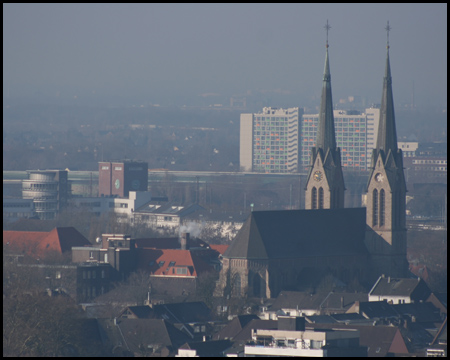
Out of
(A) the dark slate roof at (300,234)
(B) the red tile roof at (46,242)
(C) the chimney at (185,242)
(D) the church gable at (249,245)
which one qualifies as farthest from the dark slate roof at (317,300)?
(B) the red tile roof at (46,242)

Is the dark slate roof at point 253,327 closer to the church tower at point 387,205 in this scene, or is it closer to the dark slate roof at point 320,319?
the dark slate roof at point 320,319

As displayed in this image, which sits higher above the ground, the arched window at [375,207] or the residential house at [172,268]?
the arched window at [375,207]

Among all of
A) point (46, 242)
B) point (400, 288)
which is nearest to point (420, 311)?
point (400, 288)

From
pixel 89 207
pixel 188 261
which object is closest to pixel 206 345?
pixel 188 261

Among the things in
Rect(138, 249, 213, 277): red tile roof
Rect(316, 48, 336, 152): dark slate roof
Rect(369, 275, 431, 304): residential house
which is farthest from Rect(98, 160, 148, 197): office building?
Rect(369, 275, 431, 304): residential house

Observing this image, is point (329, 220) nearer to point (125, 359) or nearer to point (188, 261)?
point (188, 261)

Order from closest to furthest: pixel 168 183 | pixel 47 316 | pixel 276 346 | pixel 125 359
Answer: pixel 276 346, pixel 125 359, pixel 47 316, pixel 168 183

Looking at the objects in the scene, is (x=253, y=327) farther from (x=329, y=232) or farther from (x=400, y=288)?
(x=329, y=232)
